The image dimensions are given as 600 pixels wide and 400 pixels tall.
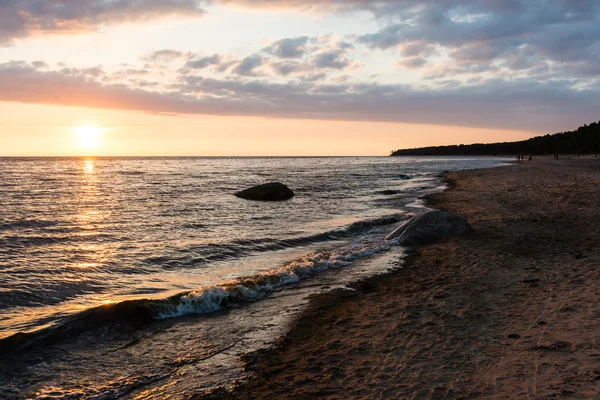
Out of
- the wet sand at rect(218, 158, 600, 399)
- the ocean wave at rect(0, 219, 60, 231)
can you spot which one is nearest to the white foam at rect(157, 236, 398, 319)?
the wet sand at rect(218, 158, 600, 399)

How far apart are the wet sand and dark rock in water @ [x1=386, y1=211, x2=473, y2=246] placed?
2.17 meters

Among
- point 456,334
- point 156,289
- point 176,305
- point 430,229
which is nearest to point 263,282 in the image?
point 176,305

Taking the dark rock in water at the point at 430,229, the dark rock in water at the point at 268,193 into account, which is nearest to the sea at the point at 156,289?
the dark rock in water at the point at 430,229

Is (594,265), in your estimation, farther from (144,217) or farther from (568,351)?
(144,217)

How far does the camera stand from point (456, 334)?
22.9 feet

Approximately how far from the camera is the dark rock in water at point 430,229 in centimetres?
1536

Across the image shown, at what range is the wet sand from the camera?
5.36 meters

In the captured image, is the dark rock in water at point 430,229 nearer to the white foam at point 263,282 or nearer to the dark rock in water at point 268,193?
the white foam at point 263,282

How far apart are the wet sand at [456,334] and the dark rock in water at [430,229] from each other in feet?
7.13

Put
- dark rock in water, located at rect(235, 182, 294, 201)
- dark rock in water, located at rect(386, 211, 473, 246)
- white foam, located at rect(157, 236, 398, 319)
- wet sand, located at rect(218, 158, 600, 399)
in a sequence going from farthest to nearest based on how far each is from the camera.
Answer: dark rock in water, located at rect(235, 182, 294, 201) → dark rock in water, located at rect(386, 211, 473, 246) → white foam, located at rect(157, 236, 398, 319) → wet sand, located at rect(218, 158, 600, 399)

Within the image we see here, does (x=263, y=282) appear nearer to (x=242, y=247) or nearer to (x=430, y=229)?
(x=242, y=247)

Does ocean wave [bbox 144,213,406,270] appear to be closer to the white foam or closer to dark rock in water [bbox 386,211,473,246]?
the white foam

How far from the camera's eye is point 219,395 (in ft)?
18.1

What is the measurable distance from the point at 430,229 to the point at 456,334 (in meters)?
9.03
